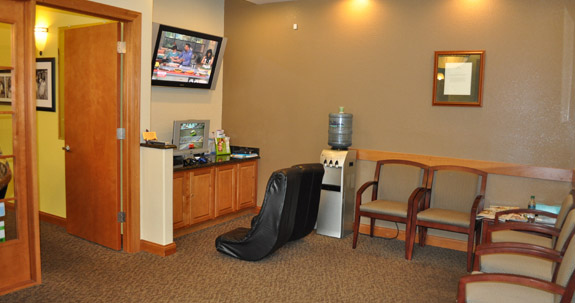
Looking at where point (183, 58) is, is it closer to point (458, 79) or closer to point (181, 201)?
point (181, 201)

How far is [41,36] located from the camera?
5.61 meters

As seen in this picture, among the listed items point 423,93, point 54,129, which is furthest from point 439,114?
point 54,129

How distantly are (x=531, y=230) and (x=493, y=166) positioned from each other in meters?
1.40

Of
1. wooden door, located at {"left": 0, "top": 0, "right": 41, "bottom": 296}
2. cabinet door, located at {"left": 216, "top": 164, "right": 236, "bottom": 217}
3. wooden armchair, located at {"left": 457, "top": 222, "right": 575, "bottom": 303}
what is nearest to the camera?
wooden armchair, located at {"left": 457, "top": 222, "right": 575, "bottom": 303}

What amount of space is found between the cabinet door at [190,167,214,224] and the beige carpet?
14.9 inches

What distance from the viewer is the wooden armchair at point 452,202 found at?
4.64m

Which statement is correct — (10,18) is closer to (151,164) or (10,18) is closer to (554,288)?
(151,164)

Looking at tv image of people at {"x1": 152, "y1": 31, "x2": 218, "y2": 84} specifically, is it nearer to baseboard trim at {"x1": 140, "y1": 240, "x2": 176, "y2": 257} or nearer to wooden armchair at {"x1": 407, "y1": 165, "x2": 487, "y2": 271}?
baseboard trim at {"x1": 140, "y1": 240, "x2": 176, "y2": 257}

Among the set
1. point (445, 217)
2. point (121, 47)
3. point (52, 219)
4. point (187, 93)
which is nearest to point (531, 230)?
point (445, 217)

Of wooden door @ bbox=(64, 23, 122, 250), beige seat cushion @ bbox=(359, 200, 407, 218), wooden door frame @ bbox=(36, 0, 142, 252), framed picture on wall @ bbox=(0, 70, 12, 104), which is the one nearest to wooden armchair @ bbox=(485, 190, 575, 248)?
beige seat cushion @ bbox=(359, 200, 407, 218)

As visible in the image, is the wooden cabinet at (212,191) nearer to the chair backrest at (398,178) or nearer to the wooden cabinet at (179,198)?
the wooden cabinet at (179,198)

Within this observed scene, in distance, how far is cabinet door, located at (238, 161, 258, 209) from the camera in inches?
247

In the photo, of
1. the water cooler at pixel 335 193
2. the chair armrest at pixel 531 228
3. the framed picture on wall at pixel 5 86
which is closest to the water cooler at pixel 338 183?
the water cooler at pixel 335 193

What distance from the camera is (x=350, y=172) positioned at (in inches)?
221
